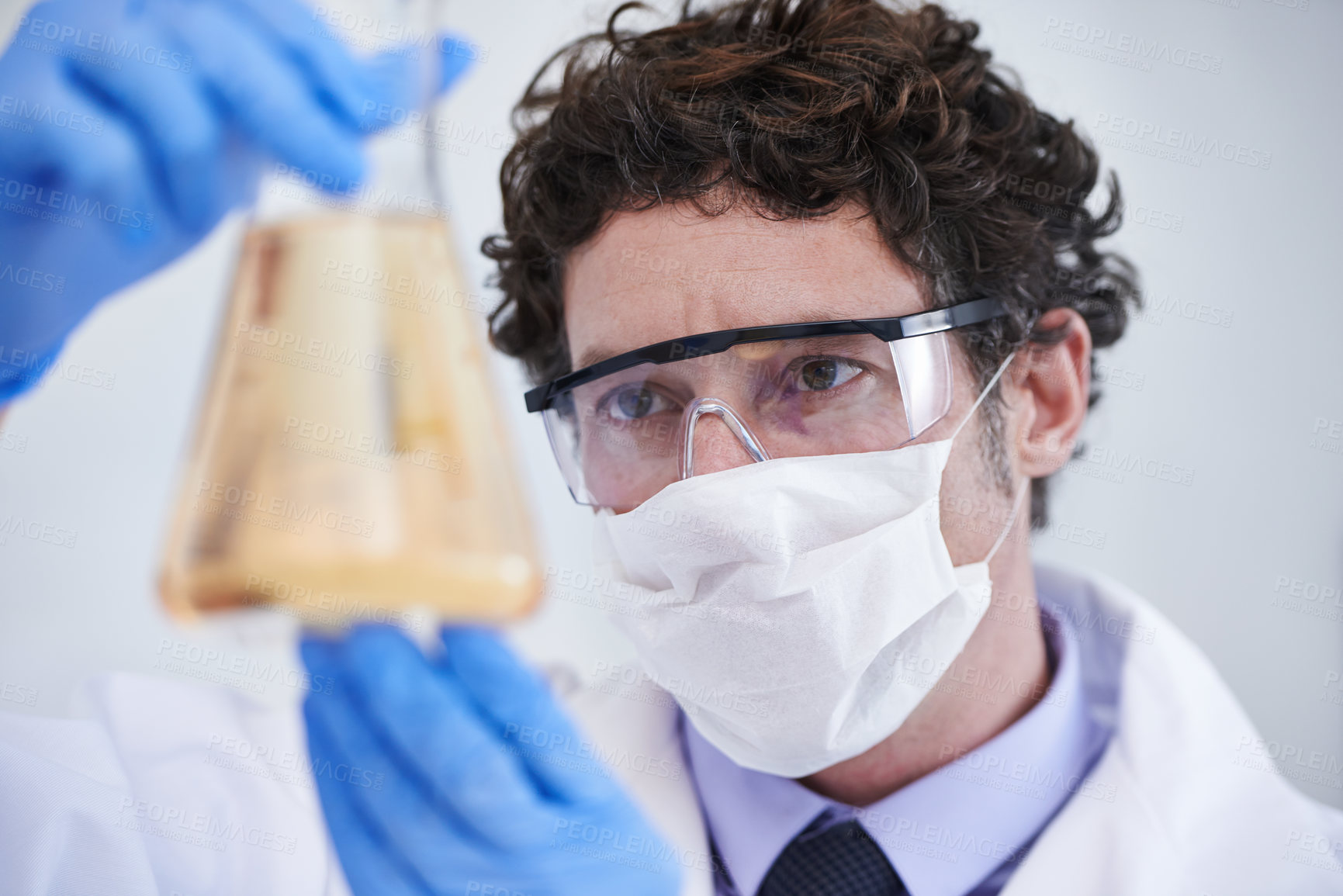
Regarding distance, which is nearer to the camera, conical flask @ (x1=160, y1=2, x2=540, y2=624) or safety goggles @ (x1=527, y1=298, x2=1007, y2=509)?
conical flask @ (x1=160, y1=2, x2=540, y2=624)

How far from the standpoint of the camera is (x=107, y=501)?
2.11 m

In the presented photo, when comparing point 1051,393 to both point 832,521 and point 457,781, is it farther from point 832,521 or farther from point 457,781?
point 457,781

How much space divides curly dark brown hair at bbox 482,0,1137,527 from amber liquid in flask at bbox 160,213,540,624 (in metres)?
0.54

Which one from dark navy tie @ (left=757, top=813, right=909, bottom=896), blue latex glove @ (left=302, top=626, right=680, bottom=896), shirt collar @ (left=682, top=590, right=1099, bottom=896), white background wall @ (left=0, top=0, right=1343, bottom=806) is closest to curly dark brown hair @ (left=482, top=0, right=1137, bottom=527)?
white background wall @ (left=0, top=0, right=1343, bottom=806)

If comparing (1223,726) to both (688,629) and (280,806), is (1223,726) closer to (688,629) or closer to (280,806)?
(688,629)

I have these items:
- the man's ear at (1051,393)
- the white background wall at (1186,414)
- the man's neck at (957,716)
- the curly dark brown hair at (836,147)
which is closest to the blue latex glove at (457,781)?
the man's neck at (957,716)

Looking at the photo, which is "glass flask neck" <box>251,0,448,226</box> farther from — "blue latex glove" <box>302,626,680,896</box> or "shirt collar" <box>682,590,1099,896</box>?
"shirt collar" <box>682,590,1099,896</box>

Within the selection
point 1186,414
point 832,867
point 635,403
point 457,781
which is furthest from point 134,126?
point 1186,414

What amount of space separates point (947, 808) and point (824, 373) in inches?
30.4

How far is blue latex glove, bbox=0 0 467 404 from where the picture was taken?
1.26 meters

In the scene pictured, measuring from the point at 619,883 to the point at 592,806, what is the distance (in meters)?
0.16

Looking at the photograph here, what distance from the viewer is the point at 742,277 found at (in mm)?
1411

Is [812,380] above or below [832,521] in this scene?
above

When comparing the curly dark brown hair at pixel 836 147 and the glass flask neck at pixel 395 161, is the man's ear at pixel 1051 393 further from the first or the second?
the glass flask neck at pixel 395 161
